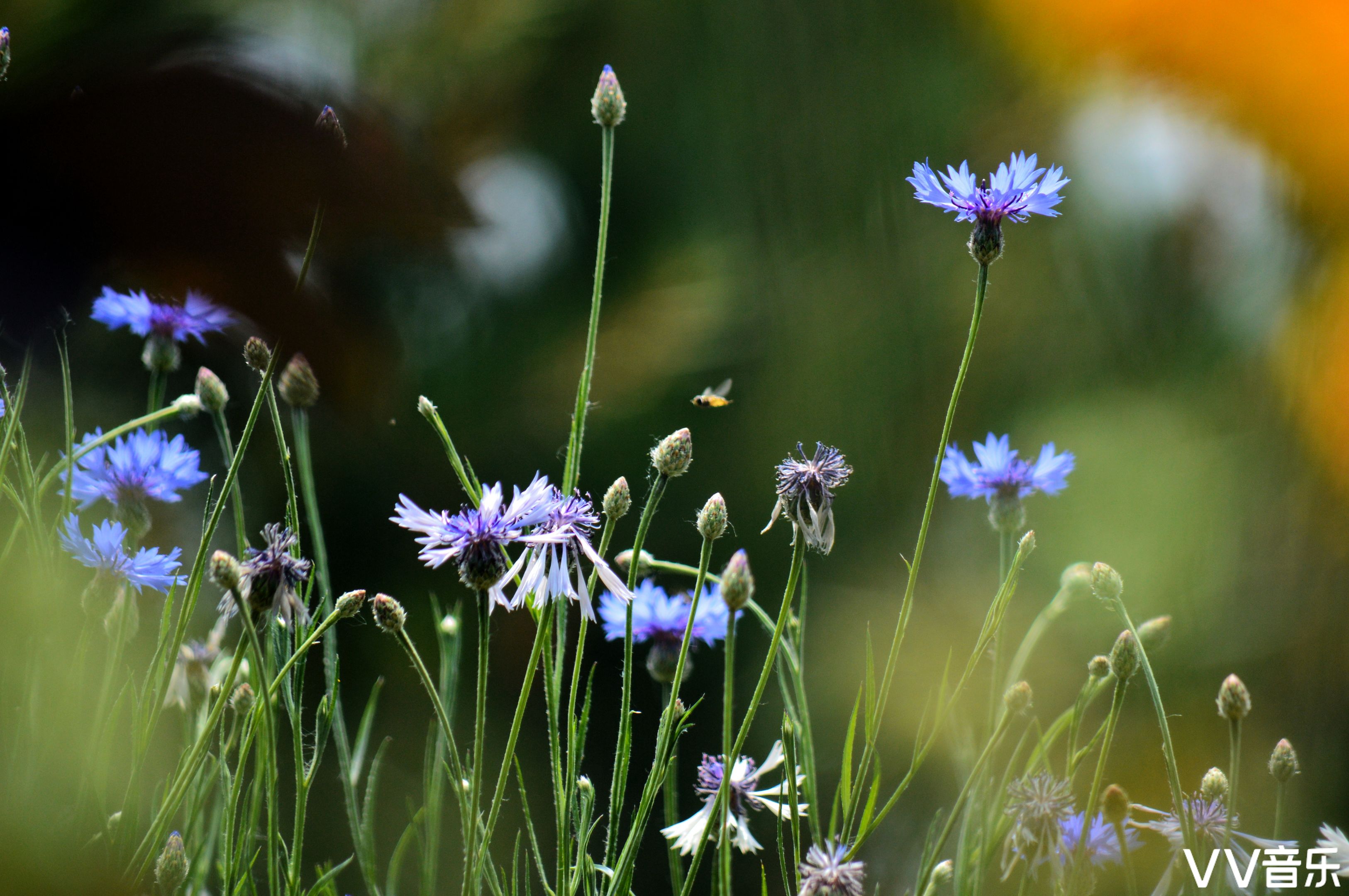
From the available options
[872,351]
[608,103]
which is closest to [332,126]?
[608,103]

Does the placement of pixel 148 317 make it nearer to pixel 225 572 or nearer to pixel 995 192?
pixel 225 572

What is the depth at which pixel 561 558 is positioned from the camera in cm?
30

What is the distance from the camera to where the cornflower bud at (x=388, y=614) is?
0.90 feet

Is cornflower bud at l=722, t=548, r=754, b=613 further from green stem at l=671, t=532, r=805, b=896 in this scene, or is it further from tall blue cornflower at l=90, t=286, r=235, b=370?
tall blue cornflower at l=90, t=286, r=235, b=370

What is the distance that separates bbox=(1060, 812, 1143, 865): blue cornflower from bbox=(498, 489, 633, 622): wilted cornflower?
18 cm

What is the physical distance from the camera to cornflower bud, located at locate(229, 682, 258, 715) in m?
0.33

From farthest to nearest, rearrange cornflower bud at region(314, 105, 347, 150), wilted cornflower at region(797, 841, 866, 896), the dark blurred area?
1. the dark blurred area
2. wilted cornflower at region(797, 841, 866, 896)
3. cornflower bud at region(314, 105, 347, 150)

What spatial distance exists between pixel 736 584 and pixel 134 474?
0.74 ft

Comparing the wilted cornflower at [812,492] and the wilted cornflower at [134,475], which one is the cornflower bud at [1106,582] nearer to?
the wilted cornflower at [812,492]

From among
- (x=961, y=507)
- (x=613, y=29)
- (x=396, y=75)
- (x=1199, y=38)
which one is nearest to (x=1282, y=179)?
(x=1199, y=38)

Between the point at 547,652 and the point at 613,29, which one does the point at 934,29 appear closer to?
the point at 613,29

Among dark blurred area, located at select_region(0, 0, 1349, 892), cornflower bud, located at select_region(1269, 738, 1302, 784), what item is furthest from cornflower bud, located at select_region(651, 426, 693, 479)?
dark blurred area, located at select_region(0, 0, 1349, 892)

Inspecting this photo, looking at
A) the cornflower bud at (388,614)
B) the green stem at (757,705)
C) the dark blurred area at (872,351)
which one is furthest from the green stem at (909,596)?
the dark blurred area at (872,351)

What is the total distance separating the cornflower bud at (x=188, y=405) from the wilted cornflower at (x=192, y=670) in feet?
0.26
